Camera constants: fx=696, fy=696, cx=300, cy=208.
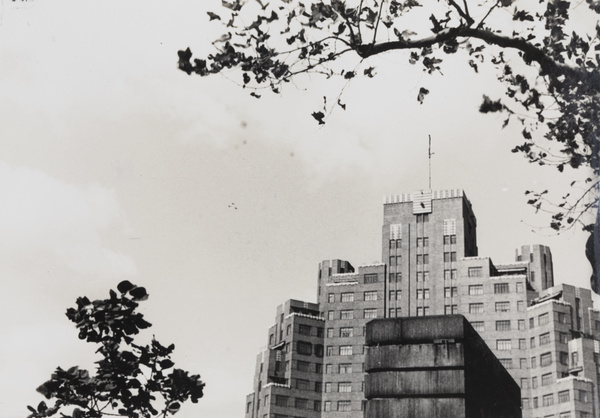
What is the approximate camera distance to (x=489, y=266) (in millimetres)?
98312

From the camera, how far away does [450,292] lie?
100m

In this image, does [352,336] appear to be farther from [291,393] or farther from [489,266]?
[489,266]

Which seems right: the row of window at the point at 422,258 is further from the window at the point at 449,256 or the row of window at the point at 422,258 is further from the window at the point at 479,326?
the window at the point at 479,326

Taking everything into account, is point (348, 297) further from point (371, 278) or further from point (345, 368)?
point (345, 368)

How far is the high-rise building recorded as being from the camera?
92500 millimetres

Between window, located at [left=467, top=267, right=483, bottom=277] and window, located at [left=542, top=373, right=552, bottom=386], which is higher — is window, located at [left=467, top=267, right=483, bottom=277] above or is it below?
above

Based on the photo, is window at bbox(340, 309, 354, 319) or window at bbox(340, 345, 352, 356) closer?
window at bbox(340, 345, 352, 356)

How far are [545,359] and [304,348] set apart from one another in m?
35.2

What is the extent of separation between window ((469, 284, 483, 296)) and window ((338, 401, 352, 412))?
24157mm

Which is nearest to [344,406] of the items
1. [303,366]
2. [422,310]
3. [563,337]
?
[303,366]

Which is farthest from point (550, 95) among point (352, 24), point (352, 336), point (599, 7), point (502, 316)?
point (352, 336)

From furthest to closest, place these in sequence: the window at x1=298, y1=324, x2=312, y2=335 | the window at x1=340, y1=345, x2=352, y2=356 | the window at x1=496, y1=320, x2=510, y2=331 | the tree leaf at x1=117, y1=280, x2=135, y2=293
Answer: the window at x1=298, y1=324, x2=312, y2=335
the window at x1=340, y1=345, x2=352, y2=356
the window at x1=496, y1=320, x2=510, y2=331
the tree leaf at x1=117, y1=280, x2=135, y2=293

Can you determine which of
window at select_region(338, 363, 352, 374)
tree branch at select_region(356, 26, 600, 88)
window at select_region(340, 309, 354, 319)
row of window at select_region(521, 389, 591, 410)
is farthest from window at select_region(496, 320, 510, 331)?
tree branch at select_region(356, 26, 600, 88)

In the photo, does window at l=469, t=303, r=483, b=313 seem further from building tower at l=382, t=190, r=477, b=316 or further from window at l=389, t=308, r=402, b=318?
window at l=389, t=308, r=402, b=318
